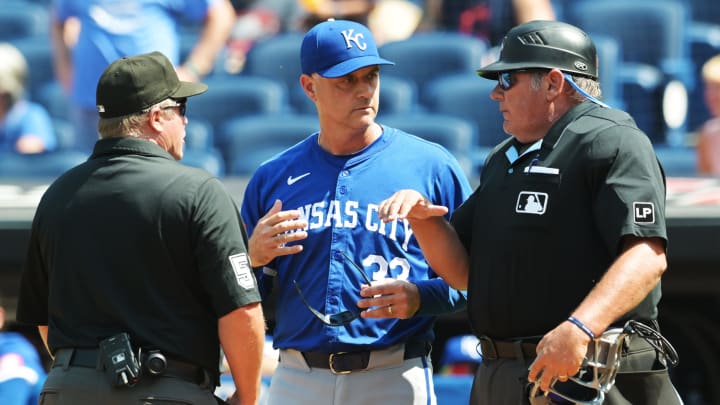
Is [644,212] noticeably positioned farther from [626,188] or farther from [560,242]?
[560,242]

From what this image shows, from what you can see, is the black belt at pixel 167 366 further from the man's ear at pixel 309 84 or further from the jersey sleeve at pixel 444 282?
the man's ear at pixel 309 84

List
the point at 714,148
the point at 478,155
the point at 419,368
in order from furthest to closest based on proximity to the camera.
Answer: the point at 478,155 → the point at 714,148 → the point at 419,368

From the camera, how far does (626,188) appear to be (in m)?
3.14

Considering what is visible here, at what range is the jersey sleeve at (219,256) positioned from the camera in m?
3.24

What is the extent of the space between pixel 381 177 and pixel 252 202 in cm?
45

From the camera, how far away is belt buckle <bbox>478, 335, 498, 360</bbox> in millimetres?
3438

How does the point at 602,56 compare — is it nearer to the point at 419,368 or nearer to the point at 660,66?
the point at 660,66

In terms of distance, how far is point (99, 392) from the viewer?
3223 millimetres

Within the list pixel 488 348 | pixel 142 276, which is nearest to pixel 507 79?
pixel 488 348

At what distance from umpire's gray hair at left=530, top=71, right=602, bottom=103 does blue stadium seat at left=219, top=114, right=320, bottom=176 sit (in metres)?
3.67

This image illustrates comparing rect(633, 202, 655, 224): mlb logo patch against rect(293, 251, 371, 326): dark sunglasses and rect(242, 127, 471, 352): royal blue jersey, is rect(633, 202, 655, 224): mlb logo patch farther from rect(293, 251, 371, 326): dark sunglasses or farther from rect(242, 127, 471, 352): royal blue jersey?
rect(293, 251, 371, 326): dark sunglasses

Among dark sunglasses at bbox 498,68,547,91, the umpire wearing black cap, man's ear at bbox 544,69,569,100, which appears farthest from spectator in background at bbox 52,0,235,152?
man's ear at bbox 544,69,569,100

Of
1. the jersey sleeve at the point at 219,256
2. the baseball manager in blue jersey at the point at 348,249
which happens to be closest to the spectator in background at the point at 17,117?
the baseball manager in blue jersey at the point at 348,249

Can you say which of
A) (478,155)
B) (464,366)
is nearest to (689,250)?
(464,366)
